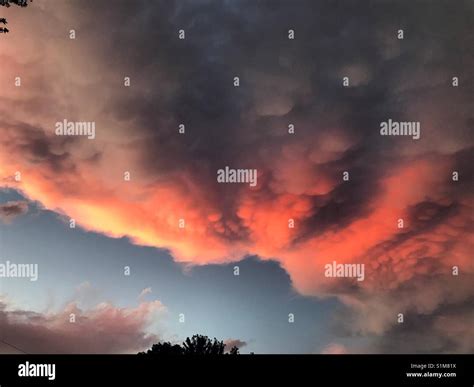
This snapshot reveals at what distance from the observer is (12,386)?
2300 centimetres

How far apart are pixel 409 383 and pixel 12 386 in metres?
18.9

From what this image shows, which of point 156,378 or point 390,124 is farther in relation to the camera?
point 390,124

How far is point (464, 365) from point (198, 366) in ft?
42.8

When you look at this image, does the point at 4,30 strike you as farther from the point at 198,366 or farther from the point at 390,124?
the point at 390,124

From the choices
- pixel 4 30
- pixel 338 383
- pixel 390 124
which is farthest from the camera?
pixel 390 124

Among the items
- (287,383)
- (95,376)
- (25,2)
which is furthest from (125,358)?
(25,2)

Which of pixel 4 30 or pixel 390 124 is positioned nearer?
pixel 4 30

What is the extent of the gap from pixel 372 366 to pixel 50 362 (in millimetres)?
15581

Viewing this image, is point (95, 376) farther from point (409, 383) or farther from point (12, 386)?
point (409, 383)

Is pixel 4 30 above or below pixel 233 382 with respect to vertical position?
above

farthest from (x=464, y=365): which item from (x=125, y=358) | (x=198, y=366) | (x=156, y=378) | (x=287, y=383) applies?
(x=125, y=358)

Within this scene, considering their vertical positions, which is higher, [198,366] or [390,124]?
[390,124]

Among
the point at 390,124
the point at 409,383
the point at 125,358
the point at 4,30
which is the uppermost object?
the point at 4,30

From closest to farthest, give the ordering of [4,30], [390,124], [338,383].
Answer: [338,383] → [4,30] → [390,124]
